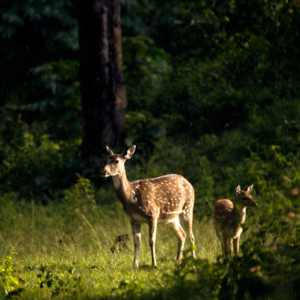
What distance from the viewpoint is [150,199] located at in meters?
6.46

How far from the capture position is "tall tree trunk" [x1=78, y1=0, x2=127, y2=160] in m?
11.8

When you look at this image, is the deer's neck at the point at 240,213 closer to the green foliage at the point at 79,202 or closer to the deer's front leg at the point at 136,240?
the deer's front leg at the point at 136,240

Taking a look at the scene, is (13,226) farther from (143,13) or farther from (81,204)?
(143,13)

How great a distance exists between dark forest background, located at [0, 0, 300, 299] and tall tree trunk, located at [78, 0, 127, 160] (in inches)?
19.6

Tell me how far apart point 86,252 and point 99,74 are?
5.59m

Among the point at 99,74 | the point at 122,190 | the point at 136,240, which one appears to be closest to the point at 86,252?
the point at 136,240

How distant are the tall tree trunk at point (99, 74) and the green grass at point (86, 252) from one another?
2.39m

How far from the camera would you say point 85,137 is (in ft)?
38.9

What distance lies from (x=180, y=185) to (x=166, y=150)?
4476mm

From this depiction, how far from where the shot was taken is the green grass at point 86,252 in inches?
211

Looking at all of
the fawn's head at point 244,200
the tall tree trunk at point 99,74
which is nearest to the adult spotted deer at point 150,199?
the fawn's head at point 244,200

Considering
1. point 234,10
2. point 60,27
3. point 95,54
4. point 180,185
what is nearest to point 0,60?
point 60,27

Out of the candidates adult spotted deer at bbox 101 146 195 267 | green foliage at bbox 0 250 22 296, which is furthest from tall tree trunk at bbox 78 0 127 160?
green foliage at bbox 0 250 22 296

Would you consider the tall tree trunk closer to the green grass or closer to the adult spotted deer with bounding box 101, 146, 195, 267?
the green grass
